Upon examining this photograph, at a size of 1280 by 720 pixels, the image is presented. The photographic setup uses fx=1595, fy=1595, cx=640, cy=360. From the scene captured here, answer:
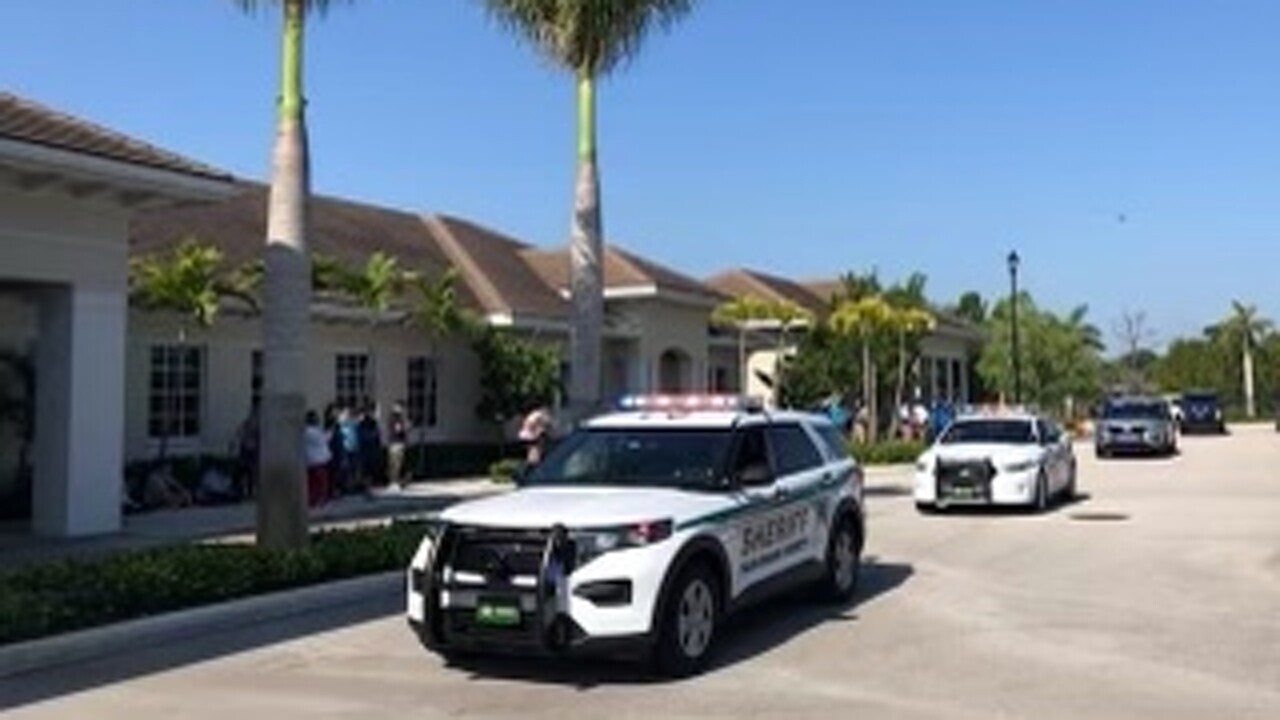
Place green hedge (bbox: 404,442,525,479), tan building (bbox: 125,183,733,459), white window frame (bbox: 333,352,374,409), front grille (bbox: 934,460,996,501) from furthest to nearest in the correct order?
green hedge (bbox: 404,442,525,479), white window frame (bbox: 333,352,374,409), tan building (bbox: 125,183,733,459), front grille (bbox: 934,460,996,501)

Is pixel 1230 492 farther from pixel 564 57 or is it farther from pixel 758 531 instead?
pixel 758 531

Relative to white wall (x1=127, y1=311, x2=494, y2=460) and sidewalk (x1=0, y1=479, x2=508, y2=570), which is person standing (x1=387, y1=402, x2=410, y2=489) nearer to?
sidewalk (x1=0, y1=479, x2=508, y2=570)

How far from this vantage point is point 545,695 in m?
9.62

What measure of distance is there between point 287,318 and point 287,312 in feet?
0.18

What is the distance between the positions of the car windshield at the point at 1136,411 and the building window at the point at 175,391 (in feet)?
89.8

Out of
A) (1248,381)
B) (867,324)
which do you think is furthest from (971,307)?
(867,324)

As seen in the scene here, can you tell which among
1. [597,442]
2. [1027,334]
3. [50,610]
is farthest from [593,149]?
[1027,334]

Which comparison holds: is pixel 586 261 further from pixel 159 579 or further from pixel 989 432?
pixel 159 579

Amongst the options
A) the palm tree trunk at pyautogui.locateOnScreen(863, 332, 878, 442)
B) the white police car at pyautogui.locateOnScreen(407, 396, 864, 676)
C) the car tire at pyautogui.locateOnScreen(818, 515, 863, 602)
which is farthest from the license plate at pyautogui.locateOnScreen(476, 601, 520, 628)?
the palm tree trunk at pyautogui.locateOnScreen(863, 332, 878, 442)

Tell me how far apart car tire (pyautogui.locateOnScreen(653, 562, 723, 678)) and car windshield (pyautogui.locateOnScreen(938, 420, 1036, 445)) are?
48.7ft

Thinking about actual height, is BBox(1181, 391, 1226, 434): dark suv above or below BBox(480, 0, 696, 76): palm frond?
below

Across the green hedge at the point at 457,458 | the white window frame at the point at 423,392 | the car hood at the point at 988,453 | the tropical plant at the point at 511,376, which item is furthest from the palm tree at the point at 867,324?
the car hood at the point at 988,453

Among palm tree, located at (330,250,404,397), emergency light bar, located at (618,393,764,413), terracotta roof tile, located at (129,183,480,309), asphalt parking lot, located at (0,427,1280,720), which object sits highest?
terracotta roof tile, located at (129,183,480,309)

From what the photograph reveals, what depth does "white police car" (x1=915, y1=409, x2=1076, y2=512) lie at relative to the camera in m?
23.5
